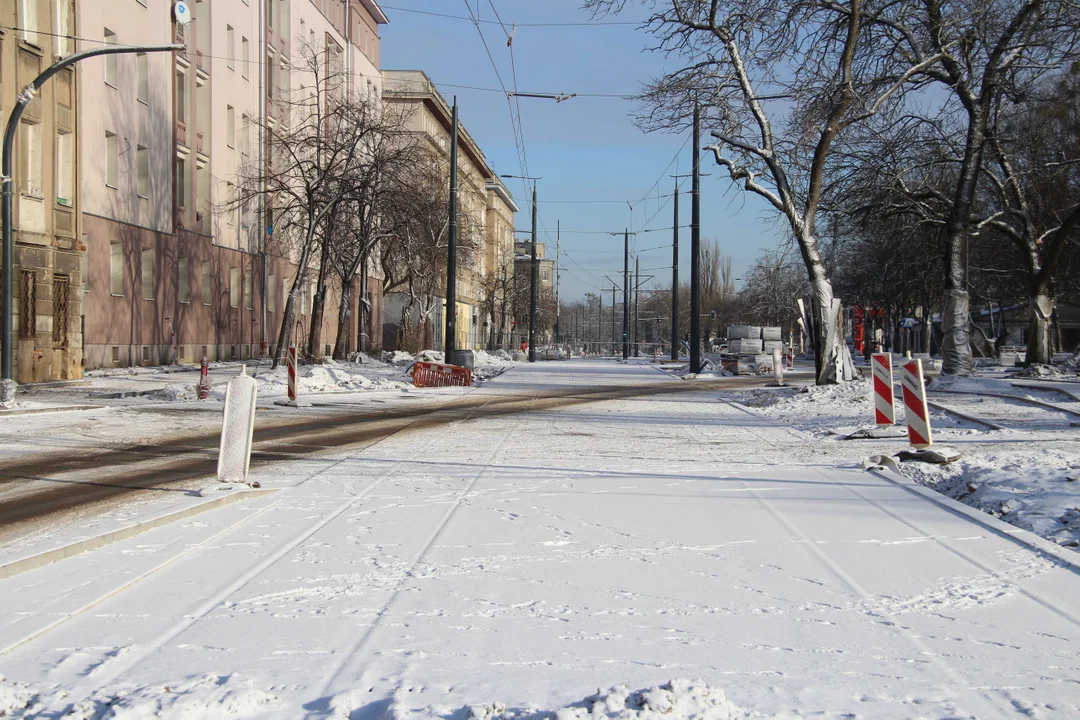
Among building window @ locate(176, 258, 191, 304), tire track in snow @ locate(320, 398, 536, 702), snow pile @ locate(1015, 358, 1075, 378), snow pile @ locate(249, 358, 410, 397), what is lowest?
tire track in snow @ locate(320, 398, 536, 702)

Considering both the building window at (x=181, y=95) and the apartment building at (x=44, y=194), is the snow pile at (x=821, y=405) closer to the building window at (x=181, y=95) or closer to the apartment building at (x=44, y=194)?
the apartment building at (x=44, y=194)

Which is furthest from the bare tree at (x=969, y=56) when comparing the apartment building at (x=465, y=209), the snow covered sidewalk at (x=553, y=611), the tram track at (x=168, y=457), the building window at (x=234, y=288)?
the building window at (x=234, y=288)

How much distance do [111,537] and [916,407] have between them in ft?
29.2

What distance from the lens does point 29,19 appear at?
2358 centimetres

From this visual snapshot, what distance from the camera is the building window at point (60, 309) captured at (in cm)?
2475

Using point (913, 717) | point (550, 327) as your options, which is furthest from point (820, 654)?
point (550, 327)

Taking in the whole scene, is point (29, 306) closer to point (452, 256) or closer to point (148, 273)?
point (148, 273)

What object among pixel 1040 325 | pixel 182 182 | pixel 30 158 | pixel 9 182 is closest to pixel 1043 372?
pixel 1040 325

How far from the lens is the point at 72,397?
21062mm

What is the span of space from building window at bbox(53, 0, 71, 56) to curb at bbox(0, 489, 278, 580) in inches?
779

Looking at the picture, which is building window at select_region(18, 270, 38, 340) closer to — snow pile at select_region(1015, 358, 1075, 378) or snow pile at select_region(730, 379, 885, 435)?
snow pile at select_region(730, 379, 885, 435)

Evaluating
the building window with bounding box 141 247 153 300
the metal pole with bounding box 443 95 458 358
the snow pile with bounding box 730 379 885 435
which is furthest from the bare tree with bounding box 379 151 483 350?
the snow pile with bounding box 730 379 885 435

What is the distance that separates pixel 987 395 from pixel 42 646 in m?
18.4

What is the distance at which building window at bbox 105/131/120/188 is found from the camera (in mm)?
30578
